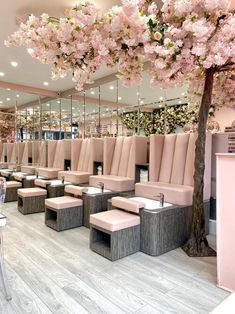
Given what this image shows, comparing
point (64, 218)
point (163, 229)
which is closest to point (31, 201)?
point (64, 218)

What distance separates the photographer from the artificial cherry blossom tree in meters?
2.14

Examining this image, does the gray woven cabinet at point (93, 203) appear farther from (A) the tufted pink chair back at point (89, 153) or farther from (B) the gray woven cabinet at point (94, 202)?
(A) the tufted pink chair back at point (89, 153)

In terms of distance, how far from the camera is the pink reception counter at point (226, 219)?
2.00 metres

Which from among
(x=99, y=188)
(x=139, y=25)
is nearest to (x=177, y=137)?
(x=99, y=188)

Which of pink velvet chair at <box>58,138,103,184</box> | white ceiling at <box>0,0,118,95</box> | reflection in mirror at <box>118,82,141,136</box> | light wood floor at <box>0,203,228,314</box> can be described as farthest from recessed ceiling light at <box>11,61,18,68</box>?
light wood floor at <box>0,203,228,314</box>

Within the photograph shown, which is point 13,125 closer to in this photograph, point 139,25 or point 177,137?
point 177,137

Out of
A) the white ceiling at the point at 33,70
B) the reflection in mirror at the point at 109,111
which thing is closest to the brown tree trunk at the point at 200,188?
the white ceiling at the point at 33,70

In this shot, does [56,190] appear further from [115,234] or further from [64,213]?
[115,234]

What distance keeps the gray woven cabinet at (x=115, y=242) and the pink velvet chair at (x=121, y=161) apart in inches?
45.7

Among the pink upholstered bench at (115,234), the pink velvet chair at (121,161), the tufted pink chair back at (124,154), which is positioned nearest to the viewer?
the pink upholstered bench at (115,234)

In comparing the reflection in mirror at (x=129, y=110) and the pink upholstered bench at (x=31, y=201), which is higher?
the reflection in mirror at (x=129, y=110)

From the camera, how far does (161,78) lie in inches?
102

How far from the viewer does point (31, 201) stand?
15.0 ft

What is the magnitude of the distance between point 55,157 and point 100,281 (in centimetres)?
487
